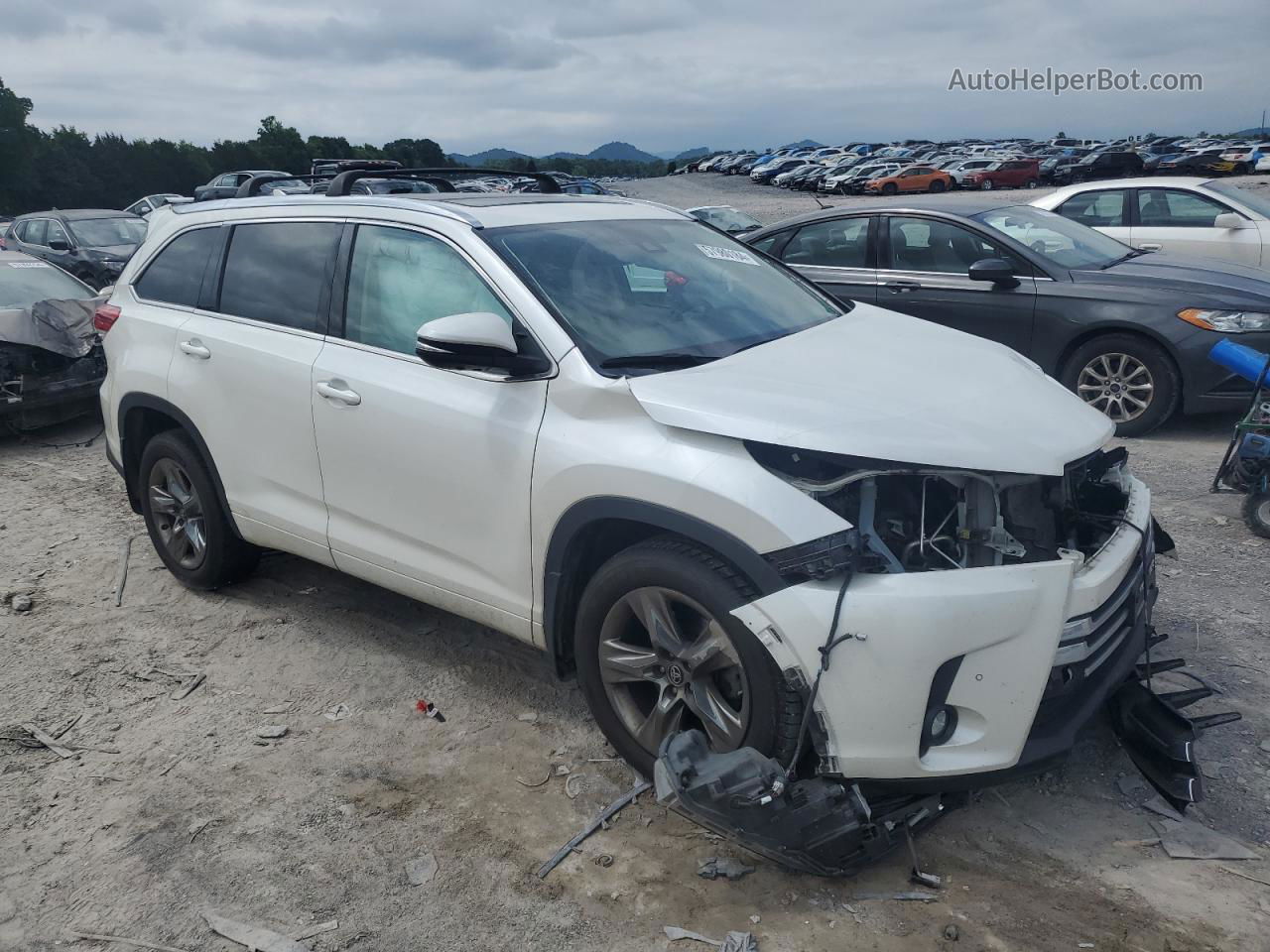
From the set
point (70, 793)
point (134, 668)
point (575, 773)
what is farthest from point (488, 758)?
point (134, 668)

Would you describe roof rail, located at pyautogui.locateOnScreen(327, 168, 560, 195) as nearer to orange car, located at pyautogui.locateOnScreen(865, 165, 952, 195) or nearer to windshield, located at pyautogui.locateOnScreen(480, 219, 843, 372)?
windshield, located at pyautogui.locateOnScreen(480, 219, 843, 372)

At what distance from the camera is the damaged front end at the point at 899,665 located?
2688 mm

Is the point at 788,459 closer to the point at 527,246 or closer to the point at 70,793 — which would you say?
the point at 527,246

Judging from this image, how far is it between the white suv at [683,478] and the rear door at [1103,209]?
22.0 ft

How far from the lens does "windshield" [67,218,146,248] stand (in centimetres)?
1658

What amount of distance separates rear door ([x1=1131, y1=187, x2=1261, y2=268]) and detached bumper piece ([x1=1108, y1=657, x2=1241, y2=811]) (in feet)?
23.9

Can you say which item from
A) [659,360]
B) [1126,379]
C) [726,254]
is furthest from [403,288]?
[1126,379]

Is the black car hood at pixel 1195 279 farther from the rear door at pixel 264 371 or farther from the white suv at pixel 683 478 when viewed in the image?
the rear door at pixel 264 371

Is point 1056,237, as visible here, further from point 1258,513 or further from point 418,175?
point 418,175

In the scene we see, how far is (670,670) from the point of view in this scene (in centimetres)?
311

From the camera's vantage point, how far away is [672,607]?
10.2 ft

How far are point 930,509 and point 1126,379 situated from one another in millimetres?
4693

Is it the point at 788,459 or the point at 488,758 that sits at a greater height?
the point at 788,459

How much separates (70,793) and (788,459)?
2.64 m
